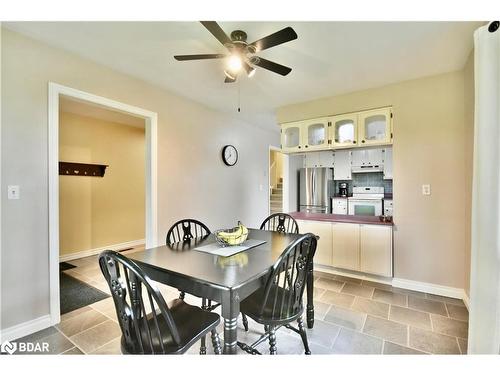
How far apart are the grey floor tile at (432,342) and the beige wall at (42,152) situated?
2740 millimetres

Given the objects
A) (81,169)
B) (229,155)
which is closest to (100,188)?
(81,169)

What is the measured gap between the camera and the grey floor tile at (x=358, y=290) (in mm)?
2705

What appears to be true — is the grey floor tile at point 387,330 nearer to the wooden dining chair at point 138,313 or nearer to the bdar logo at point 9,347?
the wooden dining chair at point 138,313

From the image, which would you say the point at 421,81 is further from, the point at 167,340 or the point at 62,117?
the point at 62,117

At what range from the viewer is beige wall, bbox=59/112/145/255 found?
3.90 meters

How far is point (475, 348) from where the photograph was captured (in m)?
1.53

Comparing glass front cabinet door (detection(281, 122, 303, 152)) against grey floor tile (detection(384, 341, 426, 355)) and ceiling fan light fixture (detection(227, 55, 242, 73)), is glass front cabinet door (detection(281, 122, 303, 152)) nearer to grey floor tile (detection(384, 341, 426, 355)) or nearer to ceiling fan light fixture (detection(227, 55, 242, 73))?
ceiling fan light fixture (detection(227, 55, 242, 73))

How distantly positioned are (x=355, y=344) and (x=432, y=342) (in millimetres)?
598

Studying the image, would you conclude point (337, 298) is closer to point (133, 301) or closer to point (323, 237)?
point (323, 237)

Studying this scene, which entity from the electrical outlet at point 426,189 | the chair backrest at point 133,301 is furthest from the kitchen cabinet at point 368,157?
the chair backrest at point 133,301

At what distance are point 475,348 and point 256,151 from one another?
4045mm

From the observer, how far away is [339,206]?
16.6ft

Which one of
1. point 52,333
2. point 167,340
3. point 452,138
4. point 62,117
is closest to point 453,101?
point 452,138
